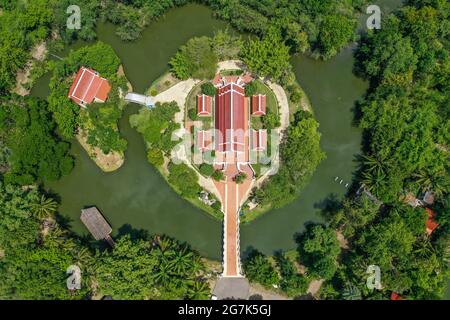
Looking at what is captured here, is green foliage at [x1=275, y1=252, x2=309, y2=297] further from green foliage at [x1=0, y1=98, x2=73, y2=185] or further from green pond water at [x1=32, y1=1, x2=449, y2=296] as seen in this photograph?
green foliage at [x1=0, y1=98, x2=73, y2=185]

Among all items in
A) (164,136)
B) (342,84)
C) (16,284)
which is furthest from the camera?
(342,84)

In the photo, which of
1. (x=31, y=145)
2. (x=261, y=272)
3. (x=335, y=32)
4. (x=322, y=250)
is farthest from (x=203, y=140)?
(x=335, y=32)

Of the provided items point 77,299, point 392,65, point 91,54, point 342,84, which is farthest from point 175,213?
point 392,65

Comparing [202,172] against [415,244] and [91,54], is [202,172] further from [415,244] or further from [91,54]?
[415,244]

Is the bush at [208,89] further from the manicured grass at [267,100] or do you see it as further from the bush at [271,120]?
the bush at [271,120]

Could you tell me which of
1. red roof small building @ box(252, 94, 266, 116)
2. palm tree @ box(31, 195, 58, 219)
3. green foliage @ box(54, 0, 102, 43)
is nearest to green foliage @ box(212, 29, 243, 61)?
red roof small building @ box(252, 94, 266, 116)

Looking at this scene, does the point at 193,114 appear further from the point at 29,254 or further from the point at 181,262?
the point at 29,254

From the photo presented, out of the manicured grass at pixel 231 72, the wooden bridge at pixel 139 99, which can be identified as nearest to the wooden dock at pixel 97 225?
the wooden bridge at pixel 139 99
